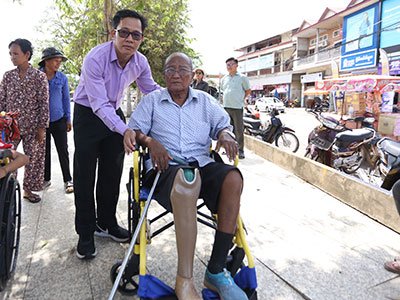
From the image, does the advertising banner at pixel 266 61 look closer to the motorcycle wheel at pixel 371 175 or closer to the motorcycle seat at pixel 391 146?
the motorcycle wheel at pixel 371 175

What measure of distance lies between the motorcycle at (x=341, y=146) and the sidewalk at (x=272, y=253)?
1156mm

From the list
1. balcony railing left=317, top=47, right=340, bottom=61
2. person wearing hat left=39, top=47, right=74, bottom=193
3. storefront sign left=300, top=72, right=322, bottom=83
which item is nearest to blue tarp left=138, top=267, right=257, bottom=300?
person wearing hat left=39, top=47, right=74, bottom=193

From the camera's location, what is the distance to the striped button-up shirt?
213cm

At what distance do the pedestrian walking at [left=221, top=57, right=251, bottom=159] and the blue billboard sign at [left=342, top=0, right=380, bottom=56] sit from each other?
15.3m

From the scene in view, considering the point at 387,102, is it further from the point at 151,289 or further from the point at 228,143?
the point at 151,289

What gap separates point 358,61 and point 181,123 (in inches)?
839

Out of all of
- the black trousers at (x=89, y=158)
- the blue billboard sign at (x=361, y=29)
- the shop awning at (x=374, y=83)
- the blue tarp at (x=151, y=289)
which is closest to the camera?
the blue tarp at (x=151, y=289)

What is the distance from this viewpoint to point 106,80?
222 centimetres

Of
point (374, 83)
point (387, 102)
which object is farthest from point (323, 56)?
point (374, 83)

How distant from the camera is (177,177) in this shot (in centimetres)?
172

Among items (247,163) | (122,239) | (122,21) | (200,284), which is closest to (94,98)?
(122,21)

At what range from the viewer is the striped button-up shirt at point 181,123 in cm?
213

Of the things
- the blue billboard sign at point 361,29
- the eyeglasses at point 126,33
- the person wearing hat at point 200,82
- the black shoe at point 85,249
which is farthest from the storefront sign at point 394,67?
the black shoe at point 85,249

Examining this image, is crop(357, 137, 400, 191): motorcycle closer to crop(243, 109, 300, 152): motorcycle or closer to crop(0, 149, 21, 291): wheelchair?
crop(0, 149, 21, 291): wheelchair
